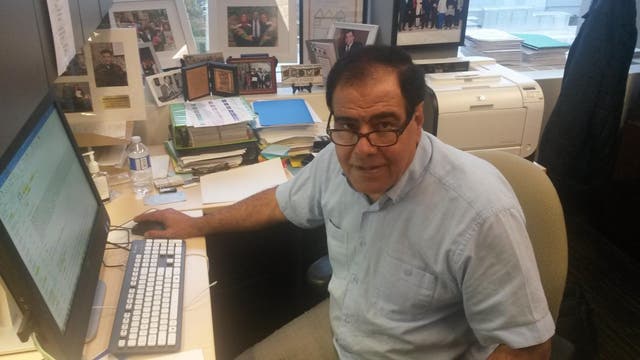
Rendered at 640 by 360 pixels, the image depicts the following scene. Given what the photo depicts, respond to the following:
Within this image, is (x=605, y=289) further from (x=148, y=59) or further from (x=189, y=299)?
(x=148, y=59)

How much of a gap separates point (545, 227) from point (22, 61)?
107 cm

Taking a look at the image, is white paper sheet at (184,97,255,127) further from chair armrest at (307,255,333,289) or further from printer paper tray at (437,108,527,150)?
printer paper tray at (437,108,527,150)

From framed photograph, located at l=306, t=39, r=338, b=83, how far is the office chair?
1180mm

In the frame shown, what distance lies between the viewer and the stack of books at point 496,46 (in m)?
2.70

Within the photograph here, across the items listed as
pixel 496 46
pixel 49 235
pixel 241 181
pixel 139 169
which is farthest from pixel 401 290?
pixel 496 46

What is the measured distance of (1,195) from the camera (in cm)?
82

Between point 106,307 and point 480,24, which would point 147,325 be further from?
point 480,24

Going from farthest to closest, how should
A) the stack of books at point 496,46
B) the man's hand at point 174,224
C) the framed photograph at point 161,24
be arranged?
1. the stack of books at point 496,46
2. the framed photograph at point 161,24
3. the man's hand at point 174,224

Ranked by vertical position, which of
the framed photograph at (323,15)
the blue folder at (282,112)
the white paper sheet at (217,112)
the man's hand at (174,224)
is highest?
the framed photograph at (323,15)

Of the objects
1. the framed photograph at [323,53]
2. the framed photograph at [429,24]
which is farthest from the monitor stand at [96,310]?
the framed photograph at [429,24]

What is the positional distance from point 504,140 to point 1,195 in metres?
1.89

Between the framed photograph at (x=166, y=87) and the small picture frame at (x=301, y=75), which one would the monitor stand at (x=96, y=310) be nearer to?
the framed photograph at (x=166, y=87)

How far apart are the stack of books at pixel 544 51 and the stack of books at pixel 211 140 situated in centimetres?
163

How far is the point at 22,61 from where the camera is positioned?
93cm
